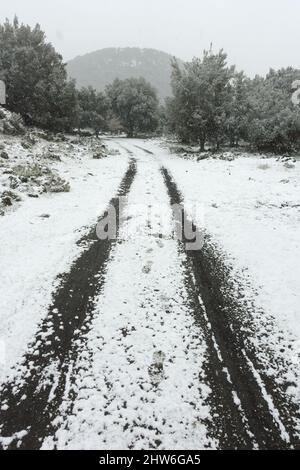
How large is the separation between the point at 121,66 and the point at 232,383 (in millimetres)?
182229

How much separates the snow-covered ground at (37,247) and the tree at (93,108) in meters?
29.3

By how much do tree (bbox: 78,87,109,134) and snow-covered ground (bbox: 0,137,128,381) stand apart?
29277 mm

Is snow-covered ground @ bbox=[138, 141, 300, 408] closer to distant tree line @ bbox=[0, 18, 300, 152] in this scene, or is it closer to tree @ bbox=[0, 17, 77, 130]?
distant tree line @ bbox=[0, 18, 300, 152]

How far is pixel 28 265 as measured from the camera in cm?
609

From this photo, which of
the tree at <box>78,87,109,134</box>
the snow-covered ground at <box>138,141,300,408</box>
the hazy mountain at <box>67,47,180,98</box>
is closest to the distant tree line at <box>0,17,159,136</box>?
the tree at <box>78,87,109,134</box>

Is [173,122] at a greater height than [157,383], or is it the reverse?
[173,122]

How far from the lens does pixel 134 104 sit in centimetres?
4488

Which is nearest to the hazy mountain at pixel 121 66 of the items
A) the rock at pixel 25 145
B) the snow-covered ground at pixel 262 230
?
the rock at pixel 25 145

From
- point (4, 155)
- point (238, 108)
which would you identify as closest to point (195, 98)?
point (238, 108)

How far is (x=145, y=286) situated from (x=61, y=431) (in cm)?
276

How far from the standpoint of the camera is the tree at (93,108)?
4022cm

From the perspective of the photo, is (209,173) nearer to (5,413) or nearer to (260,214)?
(260,214)

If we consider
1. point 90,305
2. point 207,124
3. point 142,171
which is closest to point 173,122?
point 207,124

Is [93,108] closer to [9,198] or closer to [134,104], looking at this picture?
[134,104]
